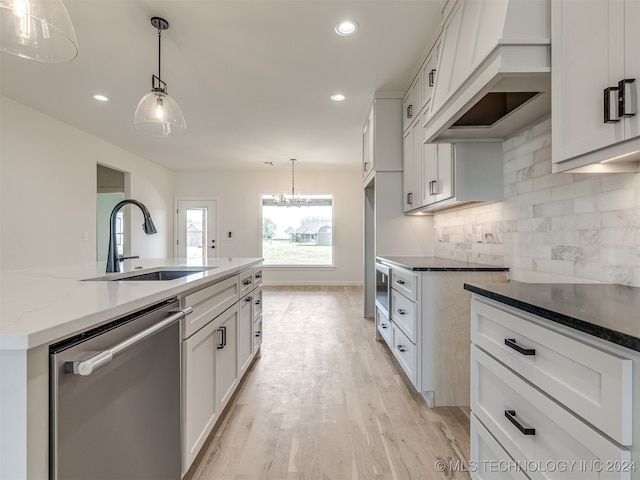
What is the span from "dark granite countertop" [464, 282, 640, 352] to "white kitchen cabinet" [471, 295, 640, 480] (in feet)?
0.12

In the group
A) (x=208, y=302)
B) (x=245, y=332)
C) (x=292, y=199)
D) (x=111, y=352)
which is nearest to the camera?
(x=111, y=352)

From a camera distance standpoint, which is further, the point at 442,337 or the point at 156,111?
the point at 156,111

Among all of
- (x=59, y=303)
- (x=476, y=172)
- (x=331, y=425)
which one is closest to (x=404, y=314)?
(x=331, y=425)

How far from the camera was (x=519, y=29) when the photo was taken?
3.74 ft

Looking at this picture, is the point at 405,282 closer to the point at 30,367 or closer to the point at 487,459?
the point at 487,459

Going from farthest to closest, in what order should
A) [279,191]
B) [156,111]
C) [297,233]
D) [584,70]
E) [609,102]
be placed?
[297,233] → [279,191] → [156,111] → [584,70] → [609,102]

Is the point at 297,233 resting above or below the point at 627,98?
below

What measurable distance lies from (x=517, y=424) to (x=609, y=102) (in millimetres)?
983

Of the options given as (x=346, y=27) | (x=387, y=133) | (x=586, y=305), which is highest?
(x=346, y=27)

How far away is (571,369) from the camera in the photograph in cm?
78

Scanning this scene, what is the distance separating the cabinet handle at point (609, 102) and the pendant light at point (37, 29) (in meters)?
2.05

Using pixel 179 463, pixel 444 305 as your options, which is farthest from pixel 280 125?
pixel 179 463

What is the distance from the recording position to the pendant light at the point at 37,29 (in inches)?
50.3

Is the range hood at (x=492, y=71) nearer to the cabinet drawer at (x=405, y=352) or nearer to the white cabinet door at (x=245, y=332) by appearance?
the cabinet drawer at (x=405, y=352)
